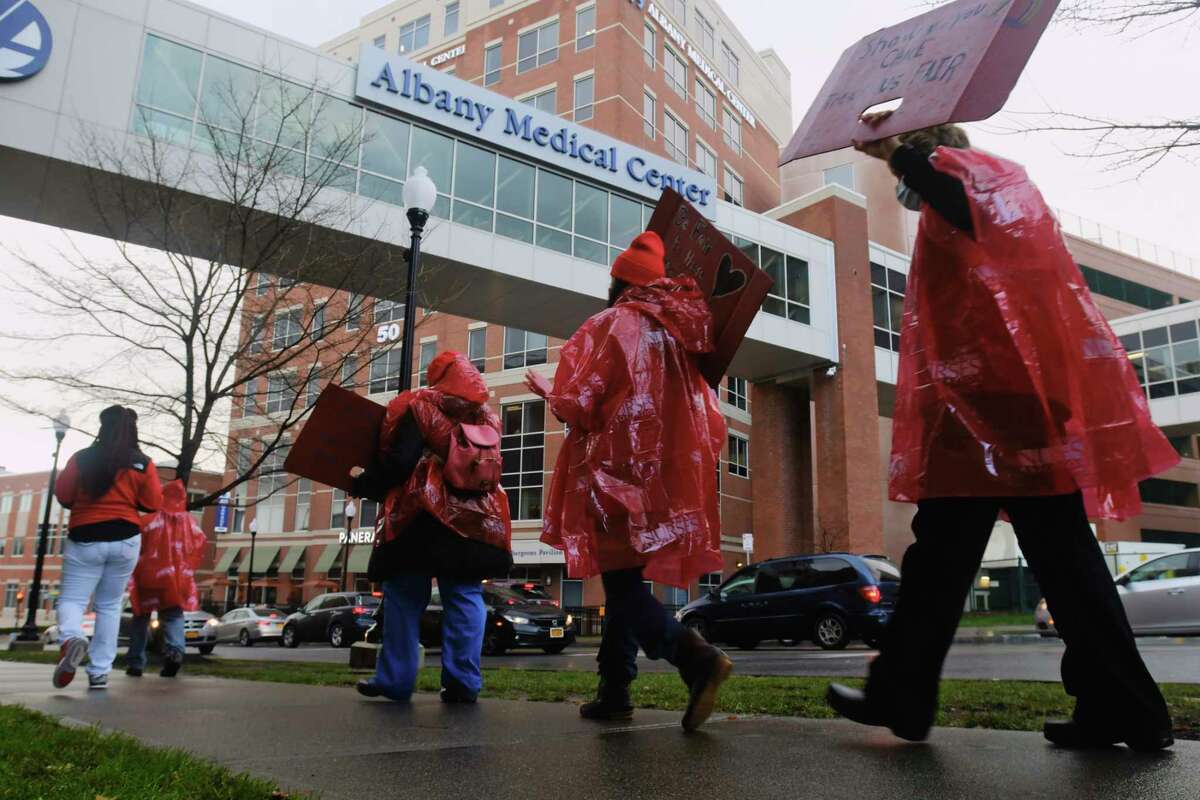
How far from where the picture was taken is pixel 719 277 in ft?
12.7

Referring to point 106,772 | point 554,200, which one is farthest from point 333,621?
point 106,772

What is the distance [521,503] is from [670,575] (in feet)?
110

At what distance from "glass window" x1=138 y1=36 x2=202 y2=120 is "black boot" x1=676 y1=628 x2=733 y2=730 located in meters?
18.1

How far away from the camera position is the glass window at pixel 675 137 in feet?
135

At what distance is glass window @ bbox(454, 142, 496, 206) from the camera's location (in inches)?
853

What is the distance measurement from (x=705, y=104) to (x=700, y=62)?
6.99 feet

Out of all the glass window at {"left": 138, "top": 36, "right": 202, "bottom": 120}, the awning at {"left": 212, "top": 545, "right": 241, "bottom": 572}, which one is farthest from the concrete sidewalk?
the awning at {"left": 212, "top": 545, "right": 241, "bottom": 572}

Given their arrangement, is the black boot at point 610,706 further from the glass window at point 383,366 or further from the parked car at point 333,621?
the parked car at point 333,621

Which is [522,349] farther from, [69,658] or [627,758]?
[627,758]

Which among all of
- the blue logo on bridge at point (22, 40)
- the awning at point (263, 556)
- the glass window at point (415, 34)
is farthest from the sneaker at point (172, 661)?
the glass window at point (415, 34)

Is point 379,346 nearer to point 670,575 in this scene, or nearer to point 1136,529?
point 670,575

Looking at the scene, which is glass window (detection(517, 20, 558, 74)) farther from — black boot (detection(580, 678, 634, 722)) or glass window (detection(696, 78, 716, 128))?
black boot (detection(580, 678, 634, 722))

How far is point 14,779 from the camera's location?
2238 mm

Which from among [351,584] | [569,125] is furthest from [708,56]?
[351,584]
